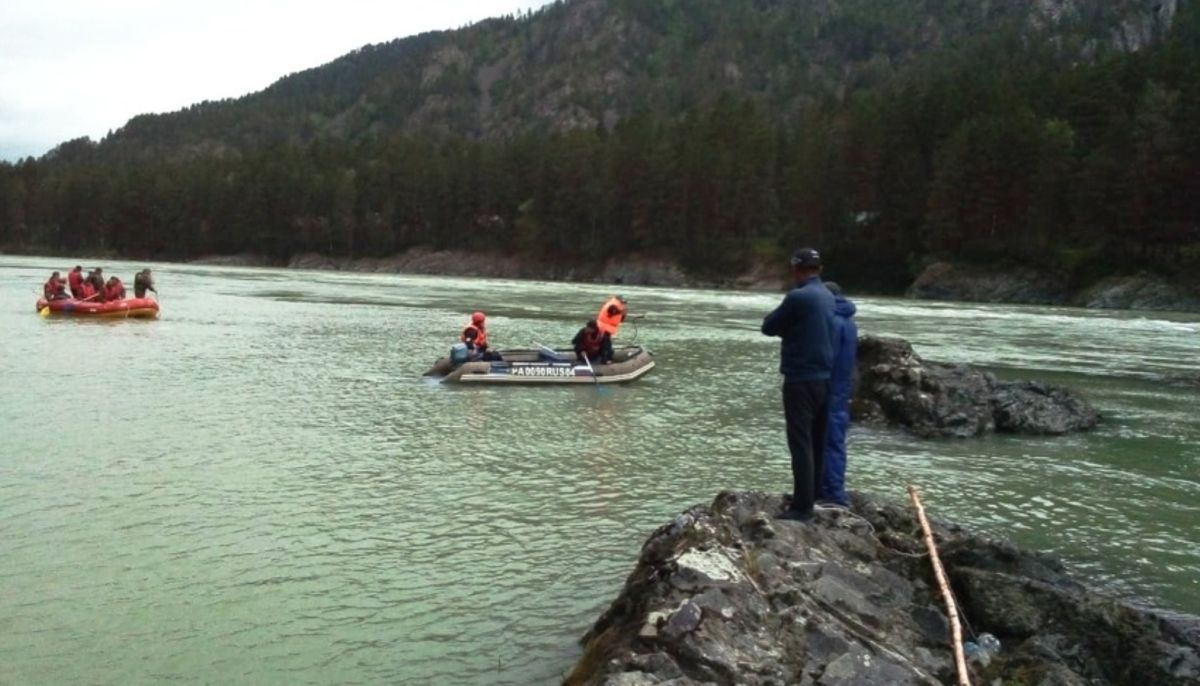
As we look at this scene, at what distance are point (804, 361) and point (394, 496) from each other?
6.19 meters

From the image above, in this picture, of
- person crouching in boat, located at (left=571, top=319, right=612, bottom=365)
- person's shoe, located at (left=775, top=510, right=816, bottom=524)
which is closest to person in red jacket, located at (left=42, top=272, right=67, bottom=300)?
person crouching in boat, located at (left=571, top=319, right=612, bottom=365)

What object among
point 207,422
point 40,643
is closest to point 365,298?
point 207,422

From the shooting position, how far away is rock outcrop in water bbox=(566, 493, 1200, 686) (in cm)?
589

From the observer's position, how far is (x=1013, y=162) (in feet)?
239

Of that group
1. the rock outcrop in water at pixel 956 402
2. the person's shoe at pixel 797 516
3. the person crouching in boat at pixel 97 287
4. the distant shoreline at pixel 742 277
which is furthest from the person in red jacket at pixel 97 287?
the distant shoreline at pixel 742 277

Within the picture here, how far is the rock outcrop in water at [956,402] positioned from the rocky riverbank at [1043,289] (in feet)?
158

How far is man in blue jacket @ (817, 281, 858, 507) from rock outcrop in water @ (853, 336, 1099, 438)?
31.5 feet

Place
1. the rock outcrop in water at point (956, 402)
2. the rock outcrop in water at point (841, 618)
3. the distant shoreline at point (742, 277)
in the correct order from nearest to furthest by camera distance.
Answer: the rock outcrop in water at point (841, 618)
the rock outcrop in water at point (956, 402)
the distant shoreline at point (742, 277)

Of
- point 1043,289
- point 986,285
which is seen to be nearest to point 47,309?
point 986,285

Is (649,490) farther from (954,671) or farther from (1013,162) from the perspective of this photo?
(1013,162)

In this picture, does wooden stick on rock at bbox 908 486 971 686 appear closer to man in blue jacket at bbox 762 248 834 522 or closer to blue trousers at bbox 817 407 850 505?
blue trousers at bbox 817 407 850 505

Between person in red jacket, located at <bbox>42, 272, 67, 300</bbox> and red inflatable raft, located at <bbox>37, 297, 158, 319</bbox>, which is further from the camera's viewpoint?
person in red jacket, located at <bbox>42, 272, 67, 300</bbox>

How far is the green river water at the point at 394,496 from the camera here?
7.64 meters

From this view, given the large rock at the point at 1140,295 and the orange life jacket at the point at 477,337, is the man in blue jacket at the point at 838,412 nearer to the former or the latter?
the orange life jacket at the point at 477,337
